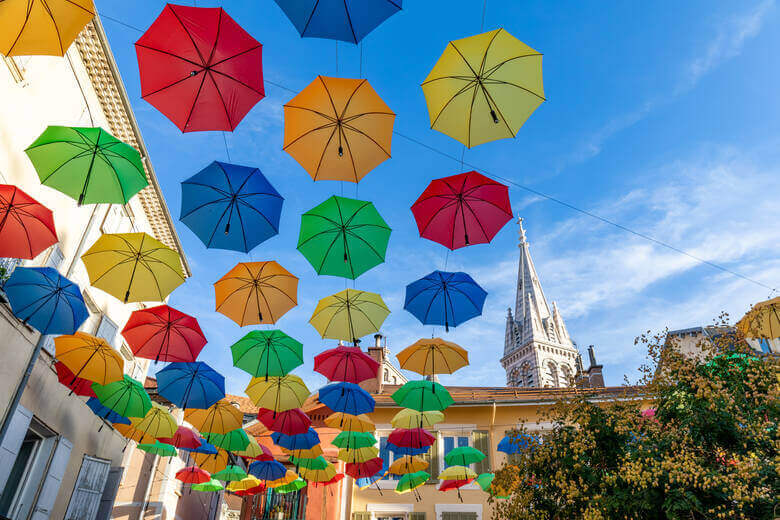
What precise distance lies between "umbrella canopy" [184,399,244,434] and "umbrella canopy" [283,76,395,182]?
27.3ft

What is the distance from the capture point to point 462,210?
27.6 feet

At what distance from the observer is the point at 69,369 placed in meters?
10.5

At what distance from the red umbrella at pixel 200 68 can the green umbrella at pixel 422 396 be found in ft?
26.6

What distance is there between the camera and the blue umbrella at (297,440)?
14.1 m

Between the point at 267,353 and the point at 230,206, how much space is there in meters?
4.18

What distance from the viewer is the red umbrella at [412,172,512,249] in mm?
8039

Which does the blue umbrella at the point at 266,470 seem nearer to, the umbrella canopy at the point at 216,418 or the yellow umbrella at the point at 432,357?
the umbrella canopy at the point at 216,418

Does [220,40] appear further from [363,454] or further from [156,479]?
[156,479]

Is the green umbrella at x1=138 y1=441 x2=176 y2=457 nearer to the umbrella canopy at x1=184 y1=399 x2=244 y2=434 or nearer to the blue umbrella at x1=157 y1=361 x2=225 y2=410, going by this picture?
the umbrella canopy at x1=184 y1=399 x2=244 y2=434

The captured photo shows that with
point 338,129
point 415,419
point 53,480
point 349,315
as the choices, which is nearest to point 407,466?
point 415,419

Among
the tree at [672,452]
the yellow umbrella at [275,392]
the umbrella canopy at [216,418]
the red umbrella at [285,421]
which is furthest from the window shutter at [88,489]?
the tree at [672,452]

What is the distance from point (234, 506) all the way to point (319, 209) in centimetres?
2801

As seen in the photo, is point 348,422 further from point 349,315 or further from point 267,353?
point 349,315

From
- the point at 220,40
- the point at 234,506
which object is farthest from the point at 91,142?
the point at 234,506
